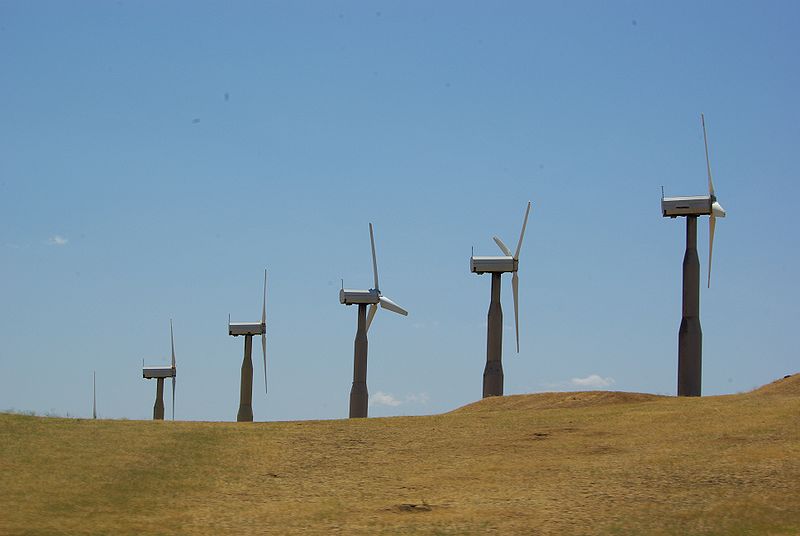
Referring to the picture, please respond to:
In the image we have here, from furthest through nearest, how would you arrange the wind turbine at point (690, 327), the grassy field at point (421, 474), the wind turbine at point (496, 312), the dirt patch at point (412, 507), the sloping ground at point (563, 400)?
1. the wind turbine at point (496, 312)
2. the wind turbine at point (690, 327)
3. the sloping ground at point (563, 400)
4. the dirt patch at point (412, 507)
5. the grassy field at point (421, 474)

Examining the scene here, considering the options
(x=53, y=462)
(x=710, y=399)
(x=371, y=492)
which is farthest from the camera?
(x=710, y=399)

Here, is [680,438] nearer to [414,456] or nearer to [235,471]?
[414,456]

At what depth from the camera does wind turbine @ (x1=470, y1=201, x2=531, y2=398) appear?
70.4 metres

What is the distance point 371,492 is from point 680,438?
37.7 feet

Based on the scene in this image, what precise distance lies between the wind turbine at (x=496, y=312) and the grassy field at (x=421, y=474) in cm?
2464

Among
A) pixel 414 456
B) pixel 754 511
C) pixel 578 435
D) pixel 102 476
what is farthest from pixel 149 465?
pixel 754 511

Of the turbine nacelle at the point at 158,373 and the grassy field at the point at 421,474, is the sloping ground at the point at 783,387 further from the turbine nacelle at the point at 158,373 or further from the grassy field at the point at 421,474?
the turbine nacelle at the point at 158,373

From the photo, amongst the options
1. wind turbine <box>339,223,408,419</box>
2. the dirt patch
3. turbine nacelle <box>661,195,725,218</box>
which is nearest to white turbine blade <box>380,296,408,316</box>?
wind turbine <box>339,223,408,419</box>

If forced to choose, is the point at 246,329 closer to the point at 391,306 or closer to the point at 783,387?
the point at 391,306

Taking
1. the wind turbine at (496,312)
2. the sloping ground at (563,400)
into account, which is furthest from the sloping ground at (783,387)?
the wind turbine at (496,312)

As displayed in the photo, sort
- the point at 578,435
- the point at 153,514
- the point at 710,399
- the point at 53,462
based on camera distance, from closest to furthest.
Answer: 1. the point at 153,514
2. the point at 53,462
3. the point at 578,435
4. the point at 710,399

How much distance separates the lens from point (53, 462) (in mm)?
33688

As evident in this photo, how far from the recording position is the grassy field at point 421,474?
90.1ft

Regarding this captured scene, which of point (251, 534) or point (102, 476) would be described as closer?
point (251, 534)
